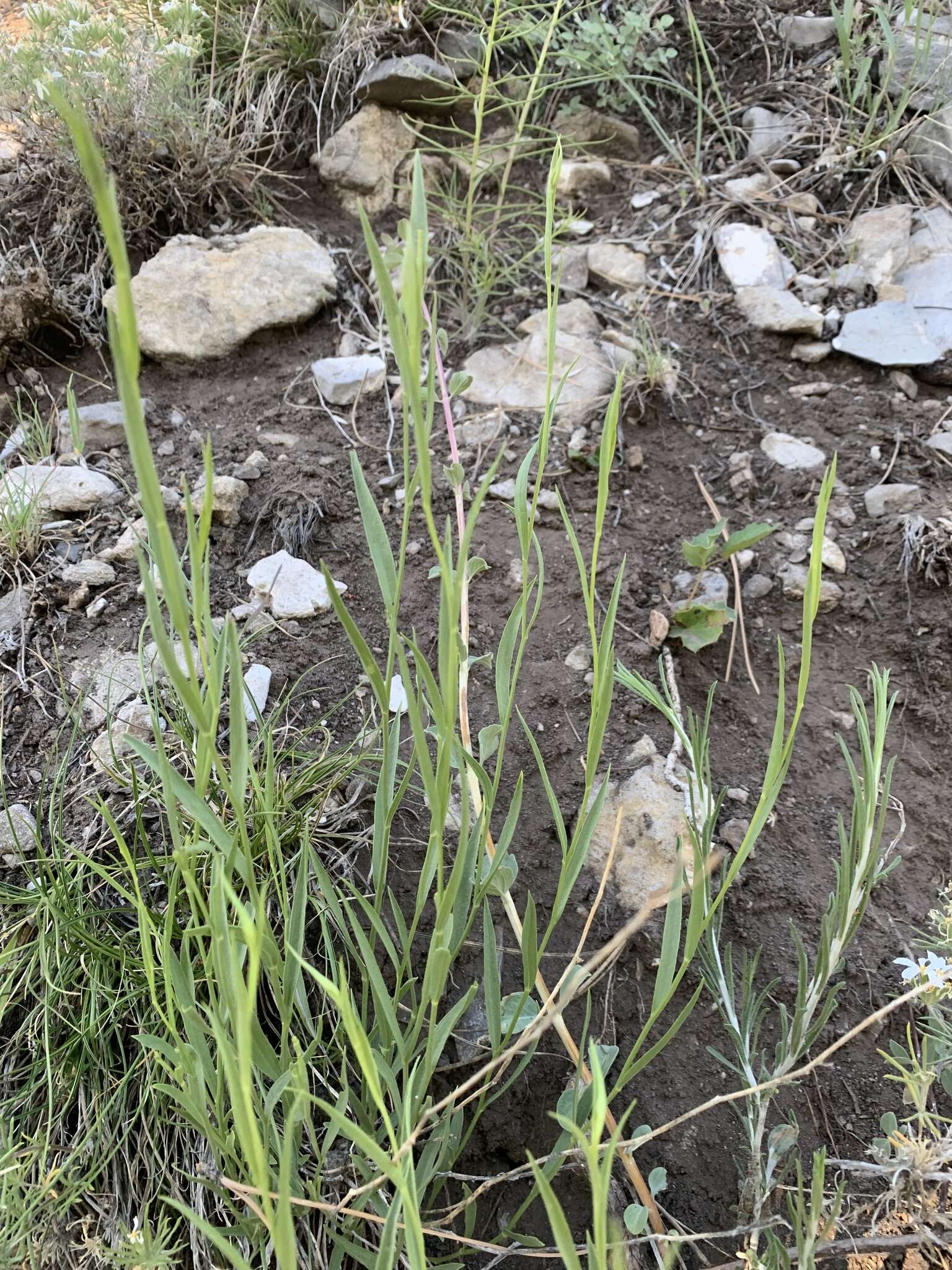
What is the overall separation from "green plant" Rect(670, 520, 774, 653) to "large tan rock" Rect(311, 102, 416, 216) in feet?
4.42

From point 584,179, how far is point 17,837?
6.69ft

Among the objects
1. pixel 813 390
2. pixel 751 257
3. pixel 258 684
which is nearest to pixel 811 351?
pixel 813 390

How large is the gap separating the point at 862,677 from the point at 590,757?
90 cm

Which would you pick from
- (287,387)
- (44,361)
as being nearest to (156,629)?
(287,387)

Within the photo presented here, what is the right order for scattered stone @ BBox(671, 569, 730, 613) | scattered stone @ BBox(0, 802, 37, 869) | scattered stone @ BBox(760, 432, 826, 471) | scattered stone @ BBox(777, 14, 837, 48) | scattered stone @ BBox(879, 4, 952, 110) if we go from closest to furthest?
scattered stone @ BBox(0, 802, 37, 869), scattered stone @ BBox(671, 569, 730, 613), scattered stone @ BBox(760, 432, 826, 471), scattered stone @ BBox(879, 4, 952, 110), scattered stone @ BBox(777, 14, 837, 48)

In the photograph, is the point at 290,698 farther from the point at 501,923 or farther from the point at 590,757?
the point at 590,757

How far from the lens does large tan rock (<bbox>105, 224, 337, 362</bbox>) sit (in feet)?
6.47

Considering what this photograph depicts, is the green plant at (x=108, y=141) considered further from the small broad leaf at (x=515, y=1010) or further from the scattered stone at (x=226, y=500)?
the small broad leaf at (x=515, y=1010)

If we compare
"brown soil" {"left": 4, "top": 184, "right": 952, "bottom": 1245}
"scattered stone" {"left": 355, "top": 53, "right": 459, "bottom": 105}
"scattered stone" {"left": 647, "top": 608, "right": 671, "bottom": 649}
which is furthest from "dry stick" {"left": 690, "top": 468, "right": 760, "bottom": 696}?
"scattered stone" {"left": 355, "top": 53, "right": 459, "bottom": 105}

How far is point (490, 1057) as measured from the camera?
1.00 meters

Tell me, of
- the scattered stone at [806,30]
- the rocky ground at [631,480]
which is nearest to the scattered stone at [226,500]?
the rocky ground at [631,480]

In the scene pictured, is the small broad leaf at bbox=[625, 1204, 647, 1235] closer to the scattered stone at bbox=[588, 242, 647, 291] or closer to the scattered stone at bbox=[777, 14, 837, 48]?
the scattered stone at bbox=[588, 242, 647, 291]

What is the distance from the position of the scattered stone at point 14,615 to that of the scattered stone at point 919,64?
2159mm

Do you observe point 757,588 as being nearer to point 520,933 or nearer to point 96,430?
point 520,933
